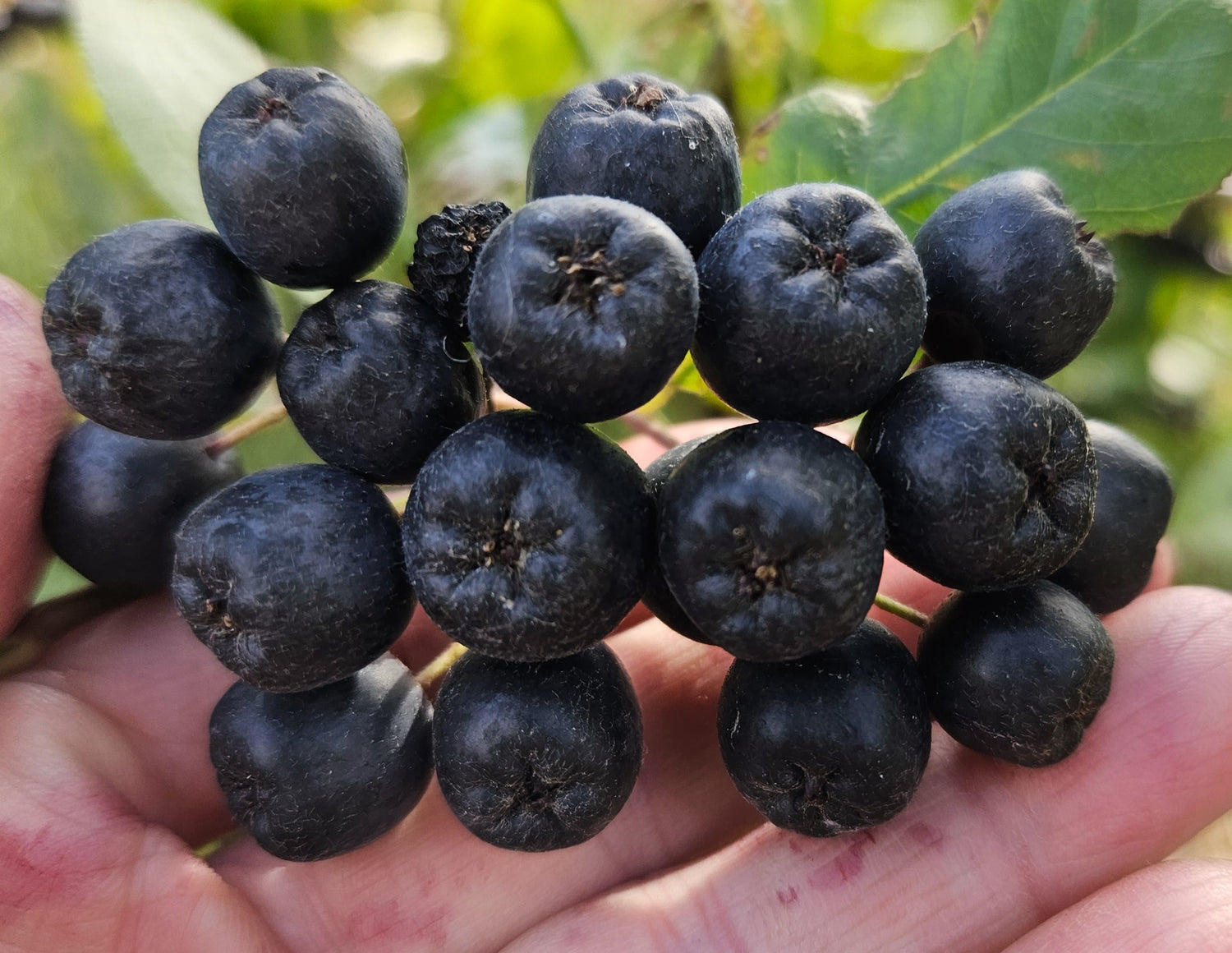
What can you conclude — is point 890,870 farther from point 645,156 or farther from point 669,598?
point 645,156

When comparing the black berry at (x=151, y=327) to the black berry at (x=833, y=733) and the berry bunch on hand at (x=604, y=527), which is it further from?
the black berry at (x=833, y=733)

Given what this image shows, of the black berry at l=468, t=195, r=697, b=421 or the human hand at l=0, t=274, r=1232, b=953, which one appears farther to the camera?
the human hand at l=0, t=274, r=1232, b=953

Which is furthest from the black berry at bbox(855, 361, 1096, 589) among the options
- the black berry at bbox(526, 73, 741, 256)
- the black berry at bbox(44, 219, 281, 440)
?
the black berry at bbox(44, 219, 281, 440)

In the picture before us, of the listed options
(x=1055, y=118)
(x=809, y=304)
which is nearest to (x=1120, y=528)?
(x=809, y=304)

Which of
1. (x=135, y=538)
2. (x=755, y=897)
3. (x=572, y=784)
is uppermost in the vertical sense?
(x=135, y=538)

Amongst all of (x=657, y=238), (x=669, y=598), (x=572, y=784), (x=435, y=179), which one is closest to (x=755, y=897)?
(x=572, y=784)

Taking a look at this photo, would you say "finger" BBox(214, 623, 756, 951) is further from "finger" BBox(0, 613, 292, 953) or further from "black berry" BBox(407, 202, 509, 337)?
"black berry" BBox(407, 202, 509, 337)

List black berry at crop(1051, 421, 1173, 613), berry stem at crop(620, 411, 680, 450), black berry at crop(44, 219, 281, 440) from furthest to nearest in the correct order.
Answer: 1. berry stem at crop(620, 411, 680, 450)
2. black berry at crop(1051, 421, 1173, 613)
3. black berry at crop(44, 219, 281, 440)
